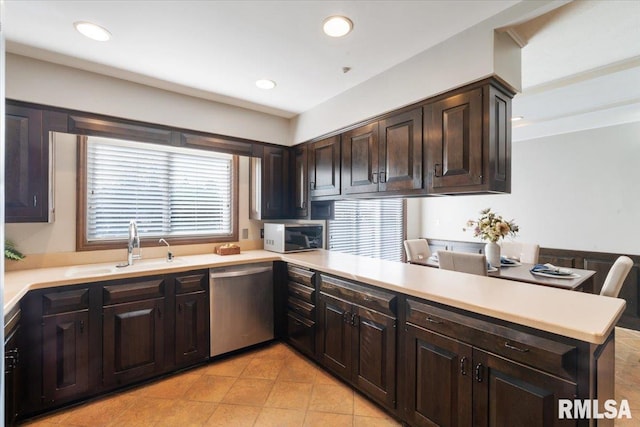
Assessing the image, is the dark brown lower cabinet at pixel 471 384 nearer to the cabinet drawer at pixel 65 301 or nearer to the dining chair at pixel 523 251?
the cabinet drawer at pixel 65 301

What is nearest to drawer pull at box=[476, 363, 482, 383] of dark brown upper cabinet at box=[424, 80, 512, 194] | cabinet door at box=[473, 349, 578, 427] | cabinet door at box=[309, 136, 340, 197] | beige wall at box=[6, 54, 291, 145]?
cabinet door at box=[473, 349, 578, 427]

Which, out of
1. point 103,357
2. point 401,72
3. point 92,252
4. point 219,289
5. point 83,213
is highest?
point 401,72

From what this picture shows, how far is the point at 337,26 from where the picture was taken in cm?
184

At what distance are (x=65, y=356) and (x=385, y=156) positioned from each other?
2.84 metres

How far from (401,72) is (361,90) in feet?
1.53

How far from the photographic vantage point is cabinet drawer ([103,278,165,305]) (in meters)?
2.14

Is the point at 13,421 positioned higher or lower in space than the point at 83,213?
lower

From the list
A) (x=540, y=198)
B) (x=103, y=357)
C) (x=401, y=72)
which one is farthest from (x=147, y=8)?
(x=540, y=198)

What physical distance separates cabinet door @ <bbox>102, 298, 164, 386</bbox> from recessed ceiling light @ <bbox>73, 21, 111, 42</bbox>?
1.95m

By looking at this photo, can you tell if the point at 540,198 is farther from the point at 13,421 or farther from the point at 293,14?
the point at 13,421

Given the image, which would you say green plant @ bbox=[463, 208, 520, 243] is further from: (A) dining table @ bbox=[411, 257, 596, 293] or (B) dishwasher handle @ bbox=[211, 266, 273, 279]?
(B) dishwasher handle @ bbox=[211, 266, 273, 279]

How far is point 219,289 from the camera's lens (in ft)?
8.66

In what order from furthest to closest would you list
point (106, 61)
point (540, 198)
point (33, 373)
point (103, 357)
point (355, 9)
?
point (540, 198), point (106, 61), point (103, 357), point (33, 373), point (355, 9)

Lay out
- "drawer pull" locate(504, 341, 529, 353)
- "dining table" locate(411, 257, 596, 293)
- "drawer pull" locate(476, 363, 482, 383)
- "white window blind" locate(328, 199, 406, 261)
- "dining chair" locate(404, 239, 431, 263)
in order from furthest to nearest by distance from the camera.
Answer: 1. "white window blind" locate(328, 199, 406, 261)
2. "dining chair" locate(404, 239, 431, 263)
3. "dining table" locate(411, 257, 596, 293)
4. "drawer pull" locate(476, 363, 482, 383)
5. "drawer pull" locate(504, 341, 529, 353)
